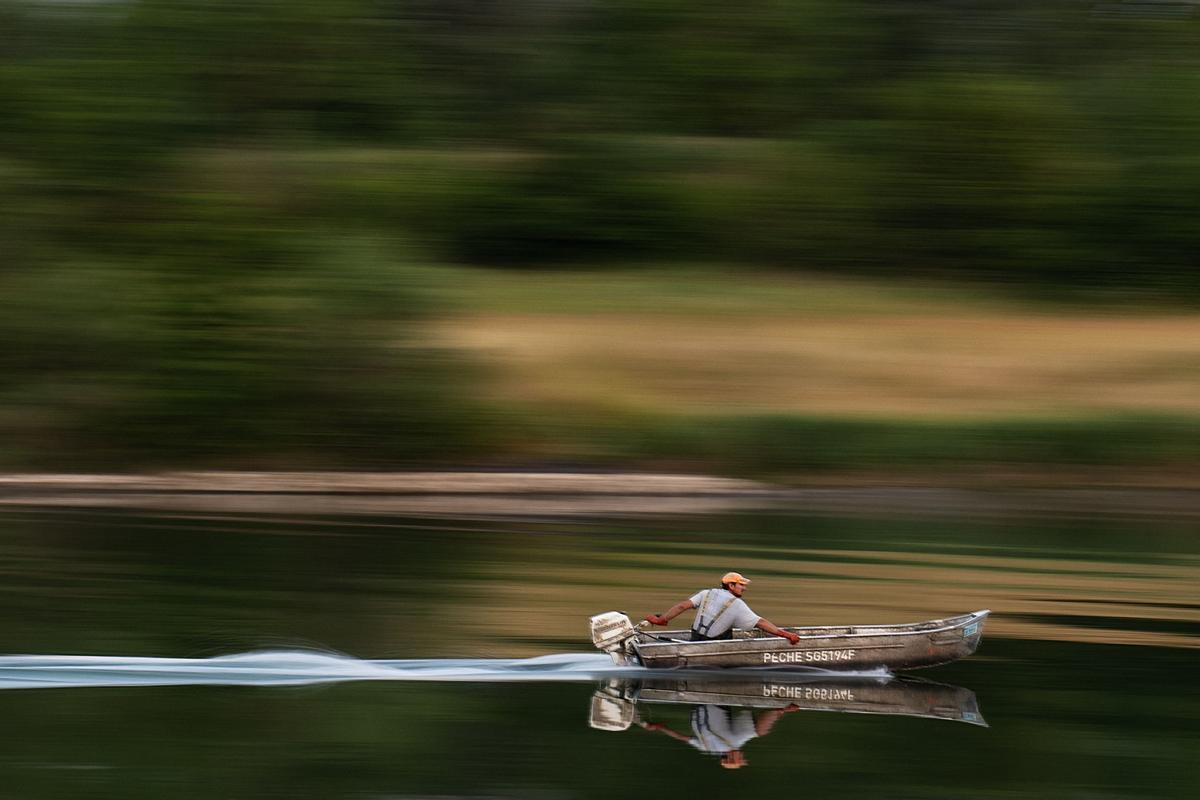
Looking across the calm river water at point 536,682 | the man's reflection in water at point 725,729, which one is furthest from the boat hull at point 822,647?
the man's reflection in water at point 725,729

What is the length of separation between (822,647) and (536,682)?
2654 mm

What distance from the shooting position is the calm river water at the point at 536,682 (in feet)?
39.6

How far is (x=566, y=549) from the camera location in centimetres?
2353

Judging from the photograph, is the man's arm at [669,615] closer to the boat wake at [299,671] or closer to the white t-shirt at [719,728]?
the boat wake at [299,671]

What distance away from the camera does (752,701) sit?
1414cm

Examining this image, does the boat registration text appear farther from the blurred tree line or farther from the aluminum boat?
the blurred tree line

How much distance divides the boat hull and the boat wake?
0.19 metres

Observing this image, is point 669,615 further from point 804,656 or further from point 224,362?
point 224,362

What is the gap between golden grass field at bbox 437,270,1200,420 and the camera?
36.8 metres

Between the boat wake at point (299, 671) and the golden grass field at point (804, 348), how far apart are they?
62.9 feet

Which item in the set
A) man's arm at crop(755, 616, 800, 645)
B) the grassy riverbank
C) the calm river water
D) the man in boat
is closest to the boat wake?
the calm river water

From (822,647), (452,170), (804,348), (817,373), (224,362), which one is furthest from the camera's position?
(452,170)

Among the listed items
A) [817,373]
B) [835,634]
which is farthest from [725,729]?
[817,373]

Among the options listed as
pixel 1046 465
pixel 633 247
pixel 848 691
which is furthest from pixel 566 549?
pixel 633 247
